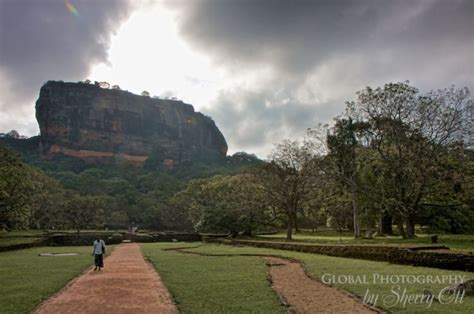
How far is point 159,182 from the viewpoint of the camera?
9244 centimetres

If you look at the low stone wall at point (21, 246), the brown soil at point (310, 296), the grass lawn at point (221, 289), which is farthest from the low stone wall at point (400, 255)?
the low stone wall at point (21, 246)

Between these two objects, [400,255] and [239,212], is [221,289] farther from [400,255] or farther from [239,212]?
[239,212]

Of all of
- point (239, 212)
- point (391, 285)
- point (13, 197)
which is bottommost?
point (391, 285)

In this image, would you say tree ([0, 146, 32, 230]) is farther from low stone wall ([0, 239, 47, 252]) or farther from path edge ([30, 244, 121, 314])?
path edge ([30, 244, 121, 314])

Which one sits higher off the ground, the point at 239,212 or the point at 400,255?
the point at 239,212

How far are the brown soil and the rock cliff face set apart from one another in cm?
13558

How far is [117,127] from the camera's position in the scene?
156875 millimetres

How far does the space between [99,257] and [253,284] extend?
7.38m

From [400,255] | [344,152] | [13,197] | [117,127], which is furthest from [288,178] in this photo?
[117,127]

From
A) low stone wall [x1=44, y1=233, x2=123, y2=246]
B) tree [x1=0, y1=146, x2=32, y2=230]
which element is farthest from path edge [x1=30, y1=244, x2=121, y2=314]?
low stone wall [x1=44, y1=233, x2=123, y2=246]

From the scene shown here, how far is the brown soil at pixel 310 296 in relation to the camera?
8.65 meters

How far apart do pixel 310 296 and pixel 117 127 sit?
512 ft

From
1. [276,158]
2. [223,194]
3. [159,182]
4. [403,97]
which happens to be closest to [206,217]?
[223,194]

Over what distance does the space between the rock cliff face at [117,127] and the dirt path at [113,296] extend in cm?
13323
